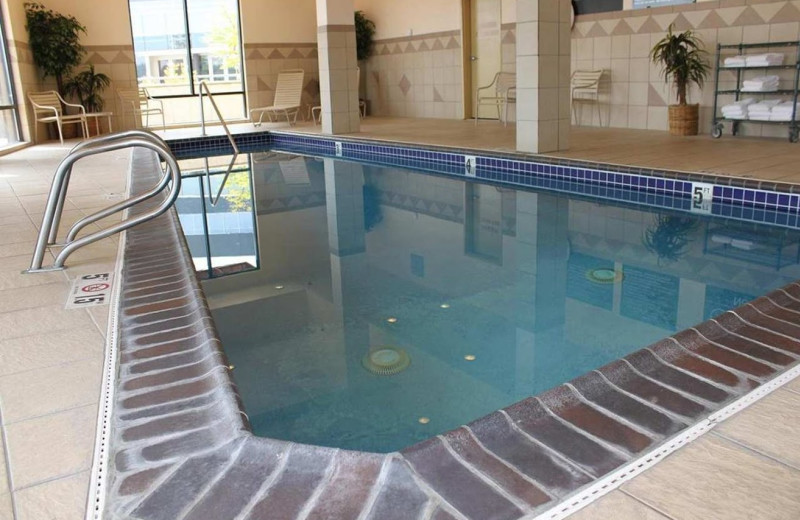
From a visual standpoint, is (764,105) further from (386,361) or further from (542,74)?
(386,361)

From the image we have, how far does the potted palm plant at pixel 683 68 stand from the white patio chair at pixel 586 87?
0.95 meters

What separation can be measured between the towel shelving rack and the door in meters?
3.73

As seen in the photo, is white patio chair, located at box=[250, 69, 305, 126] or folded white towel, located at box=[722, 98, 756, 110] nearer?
folded white towel, located at box=[722, 98, 756, 110]

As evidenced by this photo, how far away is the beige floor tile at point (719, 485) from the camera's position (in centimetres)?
125

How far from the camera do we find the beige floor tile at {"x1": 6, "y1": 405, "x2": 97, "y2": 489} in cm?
143

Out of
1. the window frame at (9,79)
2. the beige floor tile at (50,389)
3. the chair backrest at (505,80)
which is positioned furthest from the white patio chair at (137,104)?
the beige floor tile at (50,389)

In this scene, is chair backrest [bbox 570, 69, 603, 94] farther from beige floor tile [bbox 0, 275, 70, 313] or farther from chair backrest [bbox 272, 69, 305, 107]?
beige floor tile [bbox 0, 275, 70, 313]

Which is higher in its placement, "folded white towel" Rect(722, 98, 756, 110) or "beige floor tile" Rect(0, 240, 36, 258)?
"folded white towel" Rect(722, 98, 756, 110)

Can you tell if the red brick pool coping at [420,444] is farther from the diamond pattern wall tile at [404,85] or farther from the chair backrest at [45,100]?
the diamond pattern wall tile at [404,85]

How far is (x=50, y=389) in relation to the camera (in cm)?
183

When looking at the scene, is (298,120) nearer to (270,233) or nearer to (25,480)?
(270,233)

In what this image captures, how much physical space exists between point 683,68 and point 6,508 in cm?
720

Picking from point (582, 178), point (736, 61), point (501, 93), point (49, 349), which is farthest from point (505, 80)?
point (49, 349)

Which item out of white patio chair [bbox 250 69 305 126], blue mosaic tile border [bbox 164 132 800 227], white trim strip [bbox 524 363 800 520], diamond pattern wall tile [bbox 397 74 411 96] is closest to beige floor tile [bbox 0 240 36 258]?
white trim strip [bbox 524 363 800 520]
